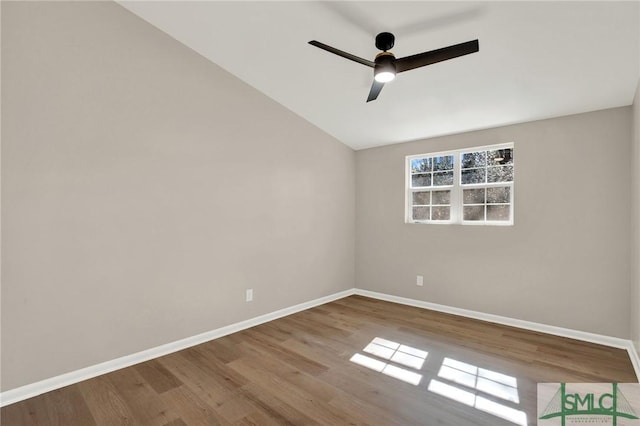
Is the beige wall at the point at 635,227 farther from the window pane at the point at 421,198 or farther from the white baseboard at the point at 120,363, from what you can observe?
the white baseboard at the point at 120,363

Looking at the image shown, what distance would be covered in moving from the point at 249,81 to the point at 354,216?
261 centimetres

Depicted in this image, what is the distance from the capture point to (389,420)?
6.21 ft

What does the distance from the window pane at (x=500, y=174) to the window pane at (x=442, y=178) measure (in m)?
0.47

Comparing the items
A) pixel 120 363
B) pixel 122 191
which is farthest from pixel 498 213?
pixel 120 363

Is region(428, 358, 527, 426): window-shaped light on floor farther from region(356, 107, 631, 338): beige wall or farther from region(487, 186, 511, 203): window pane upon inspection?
region(487, 186, 511, 203): window pane

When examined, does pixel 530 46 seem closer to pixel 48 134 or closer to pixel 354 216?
pixel 354 216

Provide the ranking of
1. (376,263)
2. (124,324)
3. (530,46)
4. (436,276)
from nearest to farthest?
(530,46)
(124,324)
(436,276)
(376,263)

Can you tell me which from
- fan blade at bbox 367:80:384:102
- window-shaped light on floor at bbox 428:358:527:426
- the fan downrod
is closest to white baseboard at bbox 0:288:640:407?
window-shaped light on floor at bbox 428:358:527:426

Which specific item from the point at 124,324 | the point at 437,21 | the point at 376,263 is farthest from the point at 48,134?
the point at 376,263

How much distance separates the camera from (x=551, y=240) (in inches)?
130

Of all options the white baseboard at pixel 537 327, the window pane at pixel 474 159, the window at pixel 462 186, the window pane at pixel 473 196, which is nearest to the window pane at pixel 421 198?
the window at pixel 462 186

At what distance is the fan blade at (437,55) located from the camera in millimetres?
1981

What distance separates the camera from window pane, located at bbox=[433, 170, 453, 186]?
414 centimetres

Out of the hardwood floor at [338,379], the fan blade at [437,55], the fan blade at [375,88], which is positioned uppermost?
the fan blade at [437,55]
